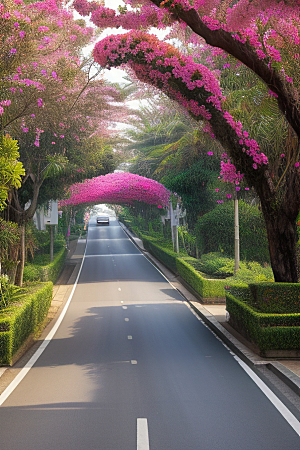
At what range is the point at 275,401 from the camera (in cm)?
798

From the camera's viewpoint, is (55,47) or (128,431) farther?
(55,47)

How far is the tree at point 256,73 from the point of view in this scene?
9.34m

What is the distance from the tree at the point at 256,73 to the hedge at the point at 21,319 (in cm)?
585

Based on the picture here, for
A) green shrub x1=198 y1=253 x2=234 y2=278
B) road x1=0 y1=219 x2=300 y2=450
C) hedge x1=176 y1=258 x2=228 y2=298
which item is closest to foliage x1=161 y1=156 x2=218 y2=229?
green shrub x1=198 y1=253 x2=234 y2=278

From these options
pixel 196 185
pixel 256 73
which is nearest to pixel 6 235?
pixel 256 73

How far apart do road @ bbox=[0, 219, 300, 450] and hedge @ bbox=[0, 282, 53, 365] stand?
25.5 inches

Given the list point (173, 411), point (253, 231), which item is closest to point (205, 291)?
point (253, 231)

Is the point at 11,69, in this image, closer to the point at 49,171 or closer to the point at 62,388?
the point at 62,388

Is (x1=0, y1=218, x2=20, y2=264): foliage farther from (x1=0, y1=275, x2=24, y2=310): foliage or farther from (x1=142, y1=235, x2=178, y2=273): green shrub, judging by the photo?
(x1=142, y1=235, x2=178, y2=273): green shrub

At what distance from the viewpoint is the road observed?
6445 millimetres

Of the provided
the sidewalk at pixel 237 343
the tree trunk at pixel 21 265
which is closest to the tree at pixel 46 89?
the tree trunk at pixel 21 265

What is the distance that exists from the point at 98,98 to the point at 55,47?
4673 millimetres

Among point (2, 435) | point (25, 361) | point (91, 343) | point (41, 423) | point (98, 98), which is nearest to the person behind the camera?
point (2, 435)

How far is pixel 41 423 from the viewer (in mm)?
7086
